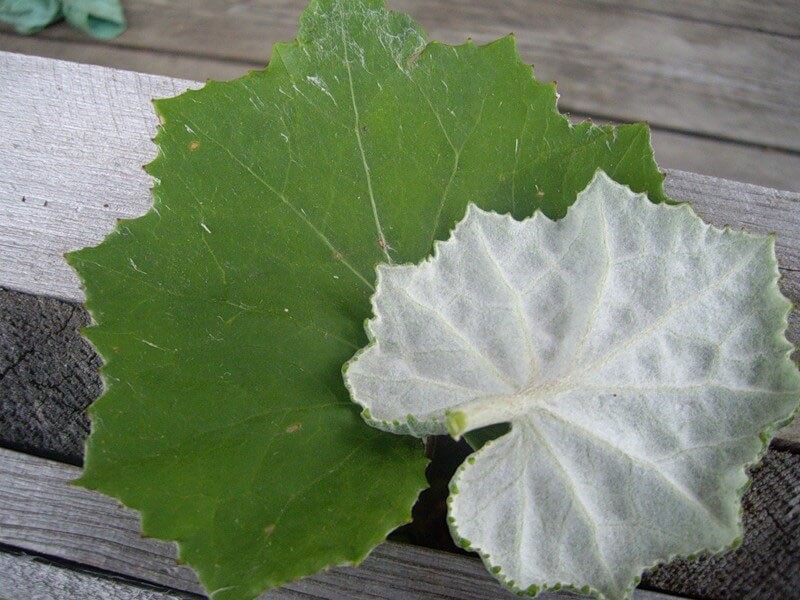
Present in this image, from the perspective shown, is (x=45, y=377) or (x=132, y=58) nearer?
(x=45, y=377)

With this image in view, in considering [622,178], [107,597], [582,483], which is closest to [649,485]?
[582,483]

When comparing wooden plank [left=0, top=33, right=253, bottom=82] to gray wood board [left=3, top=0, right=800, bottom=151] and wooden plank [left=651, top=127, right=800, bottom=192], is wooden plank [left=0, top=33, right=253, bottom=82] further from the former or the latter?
wooden plank [left=651, top=127, right=800, bottom=192]

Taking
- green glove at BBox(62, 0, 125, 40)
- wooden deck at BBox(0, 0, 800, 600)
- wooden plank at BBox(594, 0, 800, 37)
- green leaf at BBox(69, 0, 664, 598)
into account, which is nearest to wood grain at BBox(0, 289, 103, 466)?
wooden deck at BBox(0, 0, 800, 600)

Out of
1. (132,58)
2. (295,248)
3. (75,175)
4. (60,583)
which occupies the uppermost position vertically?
(295,248)

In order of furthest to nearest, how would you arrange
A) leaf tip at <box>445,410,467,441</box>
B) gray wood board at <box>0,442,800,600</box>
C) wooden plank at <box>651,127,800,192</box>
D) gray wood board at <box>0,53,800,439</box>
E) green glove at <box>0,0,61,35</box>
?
green glove at <box>0,0,61,35</box> < wooden plank at <box>651,127,800,192</box> < gray wood board at <box>0,53,800,439</box> < gray wood board at <box>0,442,800,600</box> < leaf tip at <box>445,410,467,441</box>

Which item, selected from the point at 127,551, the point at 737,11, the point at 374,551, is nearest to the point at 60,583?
the point at 127,551

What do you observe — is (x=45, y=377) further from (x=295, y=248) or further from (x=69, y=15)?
(x=69, y=15)

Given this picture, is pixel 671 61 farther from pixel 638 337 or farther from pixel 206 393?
pixel 206 393
